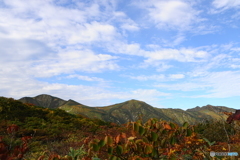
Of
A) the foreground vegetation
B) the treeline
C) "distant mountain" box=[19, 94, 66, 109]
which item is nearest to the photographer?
the foreground vegetation

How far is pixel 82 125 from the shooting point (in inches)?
569

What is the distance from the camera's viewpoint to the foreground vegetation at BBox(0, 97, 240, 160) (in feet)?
9.79

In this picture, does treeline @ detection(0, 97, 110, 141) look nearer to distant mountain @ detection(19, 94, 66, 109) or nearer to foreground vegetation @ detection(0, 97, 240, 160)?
foreground vegetation @ detection(0, 97, 240, 160)

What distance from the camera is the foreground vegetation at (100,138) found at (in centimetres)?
298

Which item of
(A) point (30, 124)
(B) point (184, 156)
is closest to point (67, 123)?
(A) point (30, 124)

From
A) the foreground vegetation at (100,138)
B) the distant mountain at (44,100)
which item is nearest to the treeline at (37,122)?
the foreground vegetation at (100,138)

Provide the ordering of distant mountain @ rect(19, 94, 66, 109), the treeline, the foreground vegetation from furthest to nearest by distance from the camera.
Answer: distant mountain @ rect(19, 94, 66, 109) → the treeline → the foreground vegetation

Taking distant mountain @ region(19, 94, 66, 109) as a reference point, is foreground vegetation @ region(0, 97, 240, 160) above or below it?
below

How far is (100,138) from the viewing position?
29.7ft

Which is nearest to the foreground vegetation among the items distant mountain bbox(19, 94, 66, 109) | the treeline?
the treeline

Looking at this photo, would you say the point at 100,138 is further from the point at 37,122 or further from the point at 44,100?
the point at 44,100

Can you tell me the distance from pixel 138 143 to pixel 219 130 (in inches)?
362

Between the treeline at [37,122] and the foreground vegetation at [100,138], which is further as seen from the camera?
the treeline at [37,122]

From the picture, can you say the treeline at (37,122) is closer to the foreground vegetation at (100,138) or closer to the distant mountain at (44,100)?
the foreground vegetation at (100,138)
